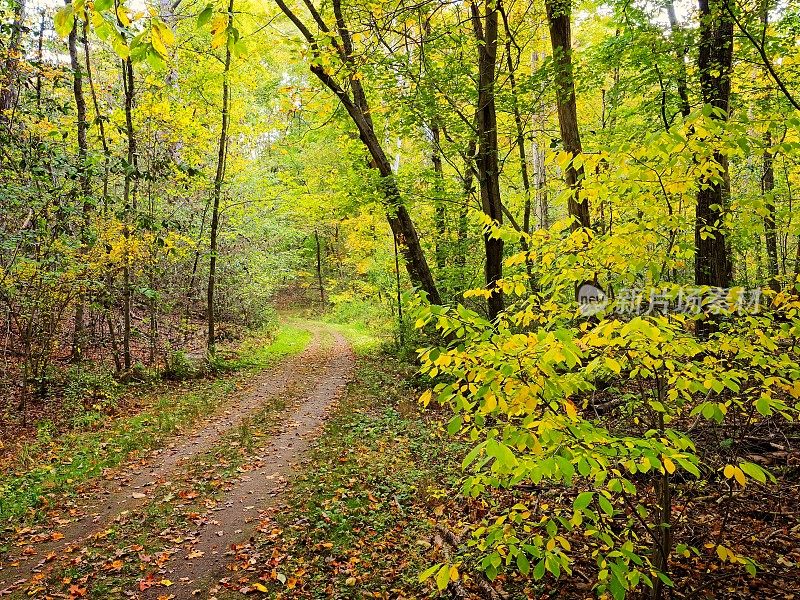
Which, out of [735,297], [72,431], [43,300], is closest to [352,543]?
[735,297]

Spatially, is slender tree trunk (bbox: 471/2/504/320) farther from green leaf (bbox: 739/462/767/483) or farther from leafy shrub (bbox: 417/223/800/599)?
green leaf (bbox: 739/462/767/483)

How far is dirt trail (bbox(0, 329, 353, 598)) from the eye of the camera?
5562mm

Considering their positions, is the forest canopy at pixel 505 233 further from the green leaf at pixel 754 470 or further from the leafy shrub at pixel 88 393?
the leafy shrub at pixel 88 393

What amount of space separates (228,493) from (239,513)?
2.27 ft

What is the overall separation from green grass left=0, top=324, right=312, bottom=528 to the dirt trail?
48 centimetres

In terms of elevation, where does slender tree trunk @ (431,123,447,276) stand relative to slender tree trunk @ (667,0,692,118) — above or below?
below

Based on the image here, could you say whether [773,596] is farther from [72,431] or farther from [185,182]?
[185,182]

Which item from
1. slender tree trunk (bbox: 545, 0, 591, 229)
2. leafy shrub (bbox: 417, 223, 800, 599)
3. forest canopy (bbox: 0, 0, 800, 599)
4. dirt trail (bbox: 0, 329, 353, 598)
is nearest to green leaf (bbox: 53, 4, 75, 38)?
forest canopy (bbox: 0, 0, 800, 599)

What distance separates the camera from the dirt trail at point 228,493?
5.56 metres

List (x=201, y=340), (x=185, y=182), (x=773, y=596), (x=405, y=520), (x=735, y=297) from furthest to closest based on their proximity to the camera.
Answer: (x=201, y=340), (x=185, y=182), (x=405, y=520), (x=773, y=596), (x=735, y=297)

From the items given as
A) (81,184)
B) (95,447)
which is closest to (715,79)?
(95,447)

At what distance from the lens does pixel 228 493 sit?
723 cm

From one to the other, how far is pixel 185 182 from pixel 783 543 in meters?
14.4

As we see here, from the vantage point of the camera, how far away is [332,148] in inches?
1031
